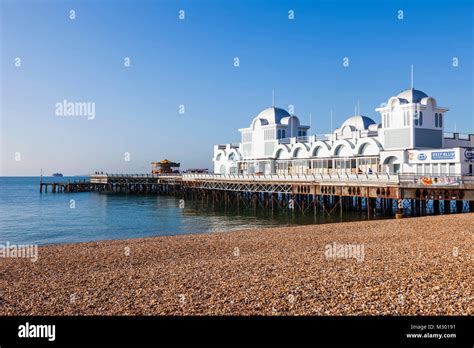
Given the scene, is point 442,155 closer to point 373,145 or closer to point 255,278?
point 373,145

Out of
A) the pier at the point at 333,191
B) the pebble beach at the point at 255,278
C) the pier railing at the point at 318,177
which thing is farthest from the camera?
the pier railing at the point at 318,177

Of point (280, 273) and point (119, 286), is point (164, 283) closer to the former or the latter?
point (119, 286)

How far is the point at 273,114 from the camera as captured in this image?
4916 cm

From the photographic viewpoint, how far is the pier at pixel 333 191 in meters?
26.1

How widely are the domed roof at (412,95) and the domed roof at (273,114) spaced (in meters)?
16.6

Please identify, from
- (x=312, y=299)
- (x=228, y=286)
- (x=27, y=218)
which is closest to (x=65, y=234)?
(x=27, y=218)

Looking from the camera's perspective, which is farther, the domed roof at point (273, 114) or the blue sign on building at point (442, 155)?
the domed roof at point (273, 114)

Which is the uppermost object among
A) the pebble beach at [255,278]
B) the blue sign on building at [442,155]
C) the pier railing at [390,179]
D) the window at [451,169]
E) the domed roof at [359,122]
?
the domed roof at [359,122]

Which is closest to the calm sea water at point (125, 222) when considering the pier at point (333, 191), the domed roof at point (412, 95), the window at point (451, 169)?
the pier at point (333, 191)

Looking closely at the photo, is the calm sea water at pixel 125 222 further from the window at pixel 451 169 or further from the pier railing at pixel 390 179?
the window at pixel 451 169

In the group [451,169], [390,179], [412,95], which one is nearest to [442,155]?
[451,169]

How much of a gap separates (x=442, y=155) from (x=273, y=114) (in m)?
23.4

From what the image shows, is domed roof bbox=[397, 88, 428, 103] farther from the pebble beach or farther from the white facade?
the pebble beach
